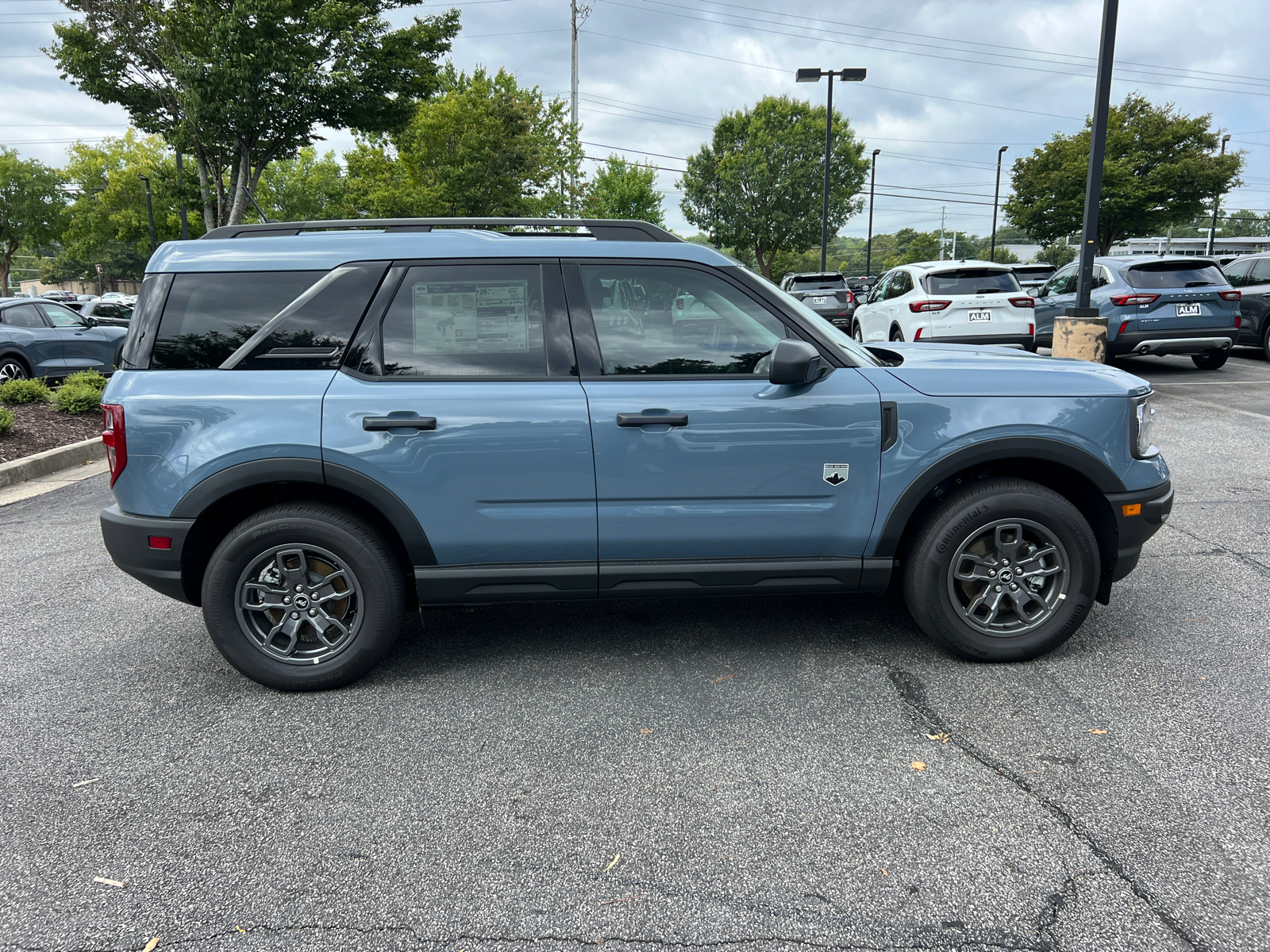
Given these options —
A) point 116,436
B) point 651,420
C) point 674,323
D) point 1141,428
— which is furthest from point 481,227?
point 1141,428

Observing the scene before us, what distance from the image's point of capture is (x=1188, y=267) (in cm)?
1213

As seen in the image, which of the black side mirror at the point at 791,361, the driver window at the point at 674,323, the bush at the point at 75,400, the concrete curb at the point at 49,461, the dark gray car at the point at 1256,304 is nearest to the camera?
the black side mirror at the point at 791,361

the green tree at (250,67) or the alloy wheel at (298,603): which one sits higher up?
the green tree at (250,67)

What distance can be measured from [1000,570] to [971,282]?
997cm

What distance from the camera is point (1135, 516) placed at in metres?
3.66

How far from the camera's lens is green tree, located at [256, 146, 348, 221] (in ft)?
181

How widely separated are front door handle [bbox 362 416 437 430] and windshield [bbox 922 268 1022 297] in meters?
10.8

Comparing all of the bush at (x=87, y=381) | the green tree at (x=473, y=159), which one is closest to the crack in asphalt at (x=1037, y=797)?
the bush at (x=87, y=381)

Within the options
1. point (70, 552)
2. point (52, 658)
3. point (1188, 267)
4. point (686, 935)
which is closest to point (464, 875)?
point (686, 935)

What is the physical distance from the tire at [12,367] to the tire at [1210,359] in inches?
687

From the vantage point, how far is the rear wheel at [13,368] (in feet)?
40.6

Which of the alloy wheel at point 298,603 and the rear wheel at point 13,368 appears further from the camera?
the rear wheel at point 13,368

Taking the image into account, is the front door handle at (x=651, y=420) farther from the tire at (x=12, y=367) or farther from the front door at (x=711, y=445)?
the tire at (x=12, y=367)

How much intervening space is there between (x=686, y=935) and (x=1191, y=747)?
201cm
